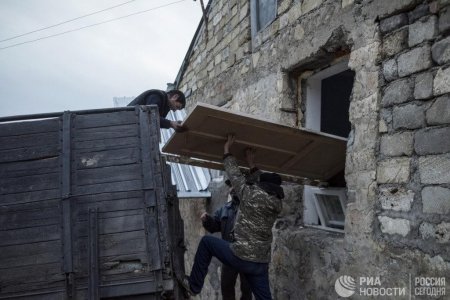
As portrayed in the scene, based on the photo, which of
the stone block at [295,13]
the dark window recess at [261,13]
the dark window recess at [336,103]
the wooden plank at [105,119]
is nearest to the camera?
the wooden plank at [105,119]

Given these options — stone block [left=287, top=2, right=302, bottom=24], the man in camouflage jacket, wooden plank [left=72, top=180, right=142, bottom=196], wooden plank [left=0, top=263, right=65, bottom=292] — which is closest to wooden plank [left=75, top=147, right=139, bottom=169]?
wooden plank [left=72, top=180, right=142, bottom=196]

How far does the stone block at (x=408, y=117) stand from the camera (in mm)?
2516

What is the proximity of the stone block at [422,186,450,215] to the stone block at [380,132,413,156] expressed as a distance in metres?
0.29

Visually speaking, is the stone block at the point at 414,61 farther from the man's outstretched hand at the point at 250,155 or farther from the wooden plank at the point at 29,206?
the wooden plank at the point at 29,206

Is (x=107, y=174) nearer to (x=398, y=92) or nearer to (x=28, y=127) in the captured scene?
(x=28, y=127)

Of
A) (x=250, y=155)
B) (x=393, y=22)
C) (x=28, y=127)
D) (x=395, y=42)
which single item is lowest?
(x=250, y=155)

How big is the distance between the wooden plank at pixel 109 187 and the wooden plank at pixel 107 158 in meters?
0.14

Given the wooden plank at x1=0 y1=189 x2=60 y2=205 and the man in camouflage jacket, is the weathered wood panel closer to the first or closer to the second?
the wooden plank at x1=0 y1=189 x2=60 y2=205

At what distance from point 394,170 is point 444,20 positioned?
39.0 inches

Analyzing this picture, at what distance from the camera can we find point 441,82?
238cm

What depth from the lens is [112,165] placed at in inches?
107

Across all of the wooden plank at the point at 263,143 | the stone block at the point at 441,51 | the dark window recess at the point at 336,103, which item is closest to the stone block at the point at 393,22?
the stone block at the point at 441,51

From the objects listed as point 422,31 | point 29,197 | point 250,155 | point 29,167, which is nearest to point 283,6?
point 250,155

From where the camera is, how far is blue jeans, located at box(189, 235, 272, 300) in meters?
3.21
